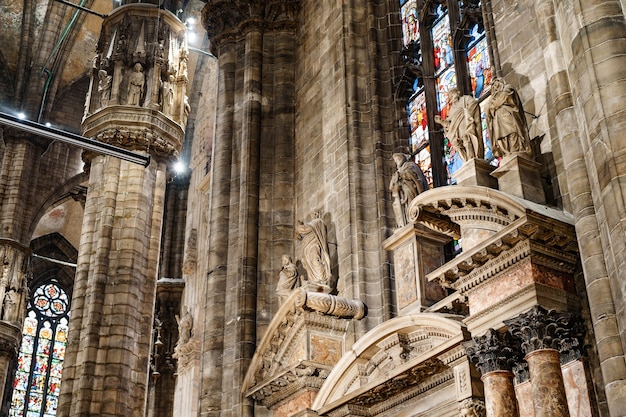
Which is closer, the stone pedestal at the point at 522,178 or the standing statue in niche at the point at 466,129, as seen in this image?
the stone pedestal at the point at 522,178

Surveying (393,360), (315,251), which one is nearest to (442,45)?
(315,251)

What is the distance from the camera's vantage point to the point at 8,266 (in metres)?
23.2

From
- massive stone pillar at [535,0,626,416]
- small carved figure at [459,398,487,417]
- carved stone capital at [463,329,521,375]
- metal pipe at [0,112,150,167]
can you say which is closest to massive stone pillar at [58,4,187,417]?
metal pipe at [0,112,150,167]

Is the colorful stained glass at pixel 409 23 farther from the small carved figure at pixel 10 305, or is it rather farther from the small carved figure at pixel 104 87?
the small carved figure at pixel 10 305

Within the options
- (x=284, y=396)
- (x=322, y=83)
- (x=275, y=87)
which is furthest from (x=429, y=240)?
(x=275, y=87)

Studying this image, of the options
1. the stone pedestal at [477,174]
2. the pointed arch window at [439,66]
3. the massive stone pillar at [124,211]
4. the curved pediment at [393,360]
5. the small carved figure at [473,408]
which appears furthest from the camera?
the massive stone pillar at [124,211]

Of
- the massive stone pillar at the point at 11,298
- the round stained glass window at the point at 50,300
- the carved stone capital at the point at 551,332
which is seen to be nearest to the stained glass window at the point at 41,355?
the round stained glass window at the point at 50,300

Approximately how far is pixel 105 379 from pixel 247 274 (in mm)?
3779

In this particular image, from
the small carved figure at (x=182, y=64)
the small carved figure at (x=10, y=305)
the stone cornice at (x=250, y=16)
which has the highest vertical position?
the small carved figure at (x=182, y=64)

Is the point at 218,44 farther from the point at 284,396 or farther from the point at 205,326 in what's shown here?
the point at 284,396

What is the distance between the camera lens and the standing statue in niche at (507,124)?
9305 mm

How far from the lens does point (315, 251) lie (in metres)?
12.6

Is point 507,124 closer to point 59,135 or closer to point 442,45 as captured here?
point 442,45

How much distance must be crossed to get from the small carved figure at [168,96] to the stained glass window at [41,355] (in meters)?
12.8
